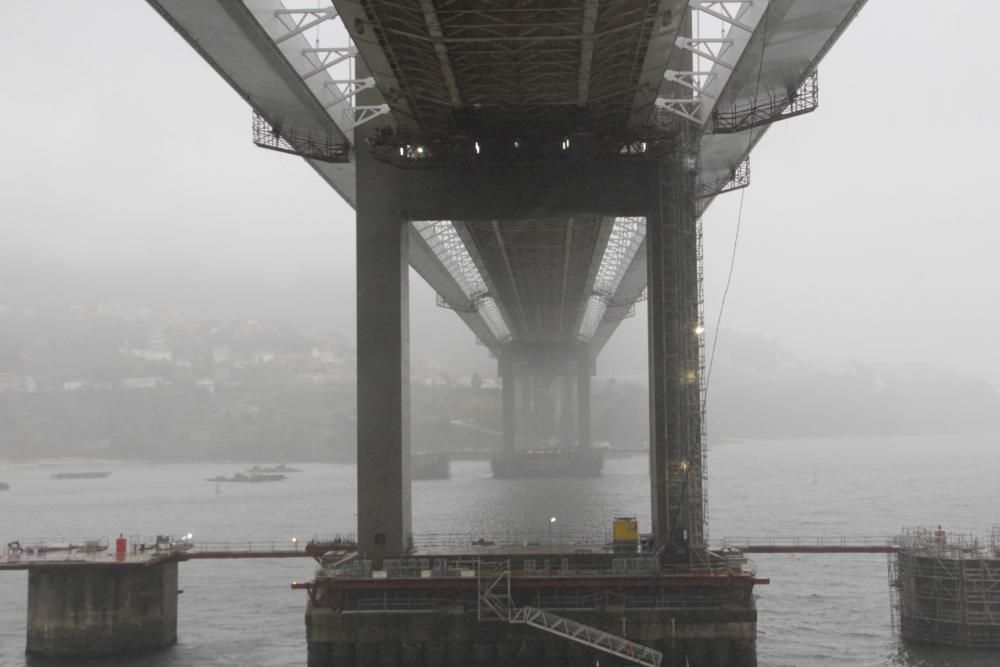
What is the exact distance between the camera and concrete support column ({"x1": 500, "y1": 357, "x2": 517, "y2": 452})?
151750mm

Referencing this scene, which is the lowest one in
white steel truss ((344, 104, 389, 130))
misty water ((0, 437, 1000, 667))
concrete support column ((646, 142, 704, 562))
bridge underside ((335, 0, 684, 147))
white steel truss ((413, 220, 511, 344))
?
misty water ((0, 437, 1000, 667))

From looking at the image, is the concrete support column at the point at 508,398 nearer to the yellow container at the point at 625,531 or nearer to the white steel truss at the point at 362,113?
the white steel truss at the point at 362,113

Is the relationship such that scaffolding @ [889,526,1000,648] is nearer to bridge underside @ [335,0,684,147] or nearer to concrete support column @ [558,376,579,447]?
bridge underside @ [335,0,684,147]

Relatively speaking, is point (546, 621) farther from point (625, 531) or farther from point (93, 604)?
point (93, 604)

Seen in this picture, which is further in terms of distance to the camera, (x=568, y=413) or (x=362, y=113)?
(x=568, y=413)

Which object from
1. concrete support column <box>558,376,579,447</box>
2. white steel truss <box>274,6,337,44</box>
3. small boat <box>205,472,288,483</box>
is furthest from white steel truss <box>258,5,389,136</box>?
small boat <box>205,472,288,483</box>

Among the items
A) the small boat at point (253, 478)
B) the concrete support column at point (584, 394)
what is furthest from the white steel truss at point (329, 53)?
the small boat at point (253, 478)

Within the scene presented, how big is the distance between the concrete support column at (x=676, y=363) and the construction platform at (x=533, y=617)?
209 centimetres

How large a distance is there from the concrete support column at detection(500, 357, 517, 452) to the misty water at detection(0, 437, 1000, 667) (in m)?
7.14

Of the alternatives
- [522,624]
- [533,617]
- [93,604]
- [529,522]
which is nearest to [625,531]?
[533,617]

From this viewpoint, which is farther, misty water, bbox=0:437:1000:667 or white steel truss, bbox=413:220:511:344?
white steel truss, bbox=413:220:511:344

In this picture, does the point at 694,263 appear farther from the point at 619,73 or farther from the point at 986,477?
the point at 986,477

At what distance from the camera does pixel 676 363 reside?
36.1m

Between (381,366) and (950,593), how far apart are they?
67.5 ft
